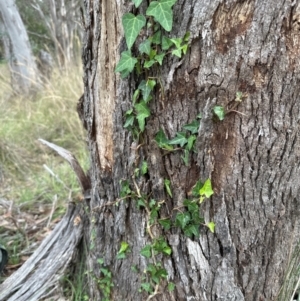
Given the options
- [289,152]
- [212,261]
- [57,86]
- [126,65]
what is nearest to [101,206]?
[212,261]

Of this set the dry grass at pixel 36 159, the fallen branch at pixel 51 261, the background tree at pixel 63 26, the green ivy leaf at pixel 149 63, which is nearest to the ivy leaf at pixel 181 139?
the green ivy leaf at pixel 149 63

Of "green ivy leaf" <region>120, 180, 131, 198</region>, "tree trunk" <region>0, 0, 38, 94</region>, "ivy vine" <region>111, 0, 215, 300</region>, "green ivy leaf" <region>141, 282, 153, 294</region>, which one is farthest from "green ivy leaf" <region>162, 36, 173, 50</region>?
"tree trunk" <region>0, 0, 38, 94</region>

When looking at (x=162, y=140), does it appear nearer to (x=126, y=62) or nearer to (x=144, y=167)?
(x=144, y=167)

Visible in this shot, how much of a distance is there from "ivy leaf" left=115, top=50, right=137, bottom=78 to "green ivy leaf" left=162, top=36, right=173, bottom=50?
10cm

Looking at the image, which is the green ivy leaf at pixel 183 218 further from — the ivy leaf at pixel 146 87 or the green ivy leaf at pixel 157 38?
the green ivy leaf at pixel 157 38

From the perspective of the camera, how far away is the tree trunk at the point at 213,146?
117cm

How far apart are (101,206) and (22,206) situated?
5.24ft

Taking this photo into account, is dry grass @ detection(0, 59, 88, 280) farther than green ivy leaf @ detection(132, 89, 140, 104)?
Yes

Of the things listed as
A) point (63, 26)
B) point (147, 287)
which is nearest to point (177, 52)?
point (147, 287)

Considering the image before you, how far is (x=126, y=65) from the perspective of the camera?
125 centimetres

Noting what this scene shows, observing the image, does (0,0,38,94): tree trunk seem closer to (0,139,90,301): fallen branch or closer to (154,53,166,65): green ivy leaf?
(0,139,90,301): fallen branch

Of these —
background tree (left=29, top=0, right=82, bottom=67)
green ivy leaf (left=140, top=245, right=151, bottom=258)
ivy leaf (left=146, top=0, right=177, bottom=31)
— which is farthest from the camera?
background tree (left=29, top=0, right=82, bottom=67)

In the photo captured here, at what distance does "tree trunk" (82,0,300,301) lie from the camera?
1167 mm

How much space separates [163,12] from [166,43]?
0.09 m
